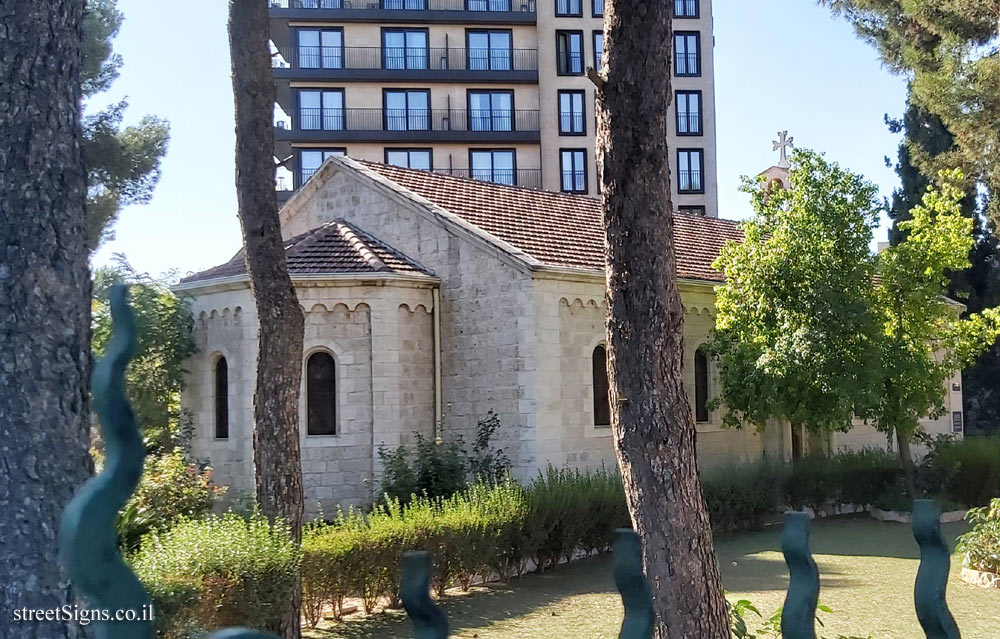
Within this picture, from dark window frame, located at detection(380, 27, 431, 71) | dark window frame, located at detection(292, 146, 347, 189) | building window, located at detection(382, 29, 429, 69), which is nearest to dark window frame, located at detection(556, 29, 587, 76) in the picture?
dark window frame, located at detection(380, 27, 431, 71)

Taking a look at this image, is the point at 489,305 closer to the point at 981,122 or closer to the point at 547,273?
the point at 547,273

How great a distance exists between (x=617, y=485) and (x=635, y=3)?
907cm

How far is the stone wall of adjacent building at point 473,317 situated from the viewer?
15.3 m

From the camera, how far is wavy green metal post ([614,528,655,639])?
5.56ft

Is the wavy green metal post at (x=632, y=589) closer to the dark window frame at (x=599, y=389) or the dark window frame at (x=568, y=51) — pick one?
the dark window frame at (x=599, y=389)

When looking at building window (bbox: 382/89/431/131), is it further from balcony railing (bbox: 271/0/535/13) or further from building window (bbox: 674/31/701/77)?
building window (bbox: 674/31/701/77)

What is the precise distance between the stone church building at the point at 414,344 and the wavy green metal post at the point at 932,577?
→ 13.0m

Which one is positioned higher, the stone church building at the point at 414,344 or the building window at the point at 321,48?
the building window at the point at 321,48

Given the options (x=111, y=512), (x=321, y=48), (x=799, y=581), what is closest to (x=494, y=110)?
(x=321, y=48)

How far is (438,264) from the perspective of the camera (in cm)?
1672

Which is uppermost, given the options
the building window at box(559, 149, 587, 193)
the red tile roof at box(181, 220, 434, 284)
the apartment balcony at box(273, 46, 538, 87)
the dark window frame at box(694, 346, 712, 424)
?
the apartment balcony at box(273, 46, 538, 87)

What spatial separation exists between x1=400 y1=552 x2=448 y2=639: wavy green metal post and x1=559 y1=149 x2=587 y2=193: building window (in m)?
41.0

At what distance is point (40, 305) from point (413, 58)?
38.2 m

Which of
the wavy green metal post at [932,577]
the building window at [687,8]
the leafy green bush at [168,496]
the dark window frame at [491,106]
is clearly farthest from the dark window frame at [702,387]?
the building window at [687,8]
